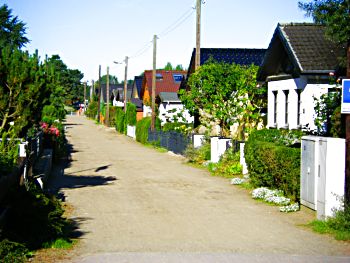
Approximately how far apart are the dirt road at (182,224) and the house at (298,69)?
4603 millimetres

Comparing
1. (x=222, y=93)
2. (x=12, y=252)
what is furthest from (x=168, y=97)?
(x=12, y=252)

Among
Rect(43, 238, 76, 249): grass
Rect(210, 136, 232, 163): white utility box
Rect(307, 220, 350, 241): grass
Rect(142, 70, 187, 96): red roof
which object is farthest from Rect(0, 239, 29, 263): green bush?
Rect(142, 70, 187, 96): red roof

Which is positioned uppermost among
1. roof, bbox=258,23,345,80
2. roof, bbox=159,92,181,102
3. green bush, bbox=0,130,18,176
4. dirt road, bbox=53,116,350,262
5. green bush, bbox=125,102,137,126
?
roof, bbox=258,23,345,80

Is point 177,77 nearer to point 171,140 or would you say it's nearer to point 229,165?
point 171,140

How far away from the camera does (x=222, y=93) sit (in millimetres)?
25938

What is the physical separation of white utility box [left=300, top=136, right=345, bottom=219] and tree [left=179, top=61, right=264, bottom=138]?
13.5m

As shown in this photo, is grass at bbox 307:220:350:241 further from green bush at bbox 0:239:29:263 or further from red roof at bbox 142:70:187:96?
red roof at bbox 142:70:187:96

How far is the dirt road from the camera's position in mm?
9070

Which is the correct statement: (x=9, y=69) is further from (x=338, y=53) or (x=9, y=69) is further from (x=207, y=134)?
(x=207, y=134)

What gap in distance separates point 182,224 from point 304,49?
11.6 m

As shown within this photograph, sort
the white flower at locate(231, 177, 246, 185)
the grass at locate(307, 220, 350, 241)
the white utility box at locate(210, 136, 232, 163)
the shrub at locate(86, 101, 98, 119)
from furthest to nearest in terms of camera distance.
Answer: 1. the shrub at locate(86, 101, 98, 119)
2. the white utility box at locate(210, 136, 232, 163)
3. the white flower at locate(231, 177, 246, 185)
4. the grass at locate(307, 220, 350, 241)

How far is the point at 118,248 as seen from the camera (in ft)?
30.9

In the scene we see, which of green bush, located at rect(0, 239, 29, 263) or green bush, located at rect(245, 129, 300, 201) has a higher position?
green bush, located at rect(245, 129, 300, 201)

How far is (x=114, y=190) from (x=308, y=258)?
880cm
